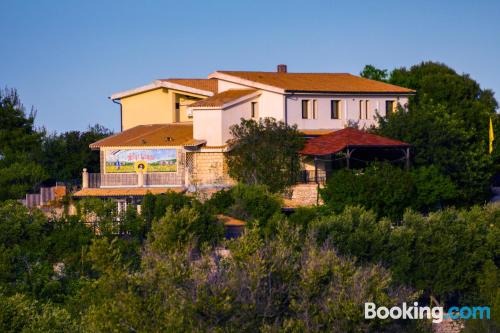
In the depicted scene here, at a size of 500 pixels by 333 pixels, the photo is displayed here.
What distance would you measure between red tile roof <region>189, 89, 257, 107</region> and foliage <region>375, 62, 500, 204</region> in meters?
6.17

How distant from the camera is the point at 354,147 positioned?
167ft

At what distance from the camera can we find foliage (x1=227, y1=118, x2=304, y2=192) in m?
51.2

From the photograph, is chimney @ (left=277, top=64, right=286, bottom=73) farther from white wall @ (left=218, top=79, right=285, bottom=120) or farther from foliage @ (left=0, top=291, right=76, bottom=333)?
foliage @ (left=0, top=291, right=76, bottom=333)

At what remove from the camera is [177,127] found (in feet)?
186

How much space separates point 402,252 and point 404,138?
430 inches

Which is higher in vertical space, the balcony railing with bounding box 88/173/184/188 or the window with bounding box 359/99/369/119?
the window with bounding box 359/99/369/119

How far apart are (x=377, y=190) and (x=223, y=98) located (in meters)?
8.81

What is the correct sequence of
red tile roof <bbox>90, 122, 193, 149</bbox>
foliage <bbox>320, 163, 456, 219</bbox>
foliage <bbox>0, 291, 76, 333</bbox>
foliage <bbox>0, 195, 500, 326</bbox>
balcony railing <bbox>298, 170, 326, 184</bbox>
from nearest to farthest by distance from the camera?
1. foliage <bbox>0, 195, 500, 326</bbox>
2. foliage <bbox>0, 291, 76, 333</bbox>
3. foliage <bbox>320, 163, 456, 219</bbox>
4. balcony railing <bbox>298, 170, 326, 184</bbox>
5. red tile roof <bbox>90, 122, 193, 149</bbox>

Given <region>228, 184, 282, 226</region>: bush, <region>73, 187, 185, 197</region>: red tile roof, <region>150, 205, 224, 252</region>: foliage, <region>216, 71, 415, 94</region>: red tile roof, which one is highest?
<region>216, 71, 415, 94</region>: red tile roof

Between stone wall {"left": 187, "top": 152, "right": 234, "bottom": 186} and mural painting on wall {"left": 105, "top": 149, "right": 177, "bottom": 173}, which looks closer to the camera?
stone wall {"left": 187, "top": 152, "right": 234, "bottom": 186}

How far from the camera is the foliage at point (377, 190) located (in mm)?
48906

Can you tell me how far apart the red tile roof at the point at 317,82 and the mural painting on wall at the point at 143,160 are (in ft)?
18.0

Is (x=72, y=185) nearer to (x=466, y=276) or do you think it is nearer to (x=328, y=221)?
(x=328, y=221)

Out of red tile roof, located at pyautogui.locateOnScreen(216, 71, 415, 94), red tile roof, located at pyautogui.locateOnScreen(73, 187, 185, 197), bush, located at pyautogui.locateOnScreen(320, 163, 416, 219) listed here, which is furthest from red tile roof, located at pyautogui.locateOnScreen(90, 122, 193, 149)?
bush, located at pyautogui.locateOnScreen(320, 163, 416, 219)
